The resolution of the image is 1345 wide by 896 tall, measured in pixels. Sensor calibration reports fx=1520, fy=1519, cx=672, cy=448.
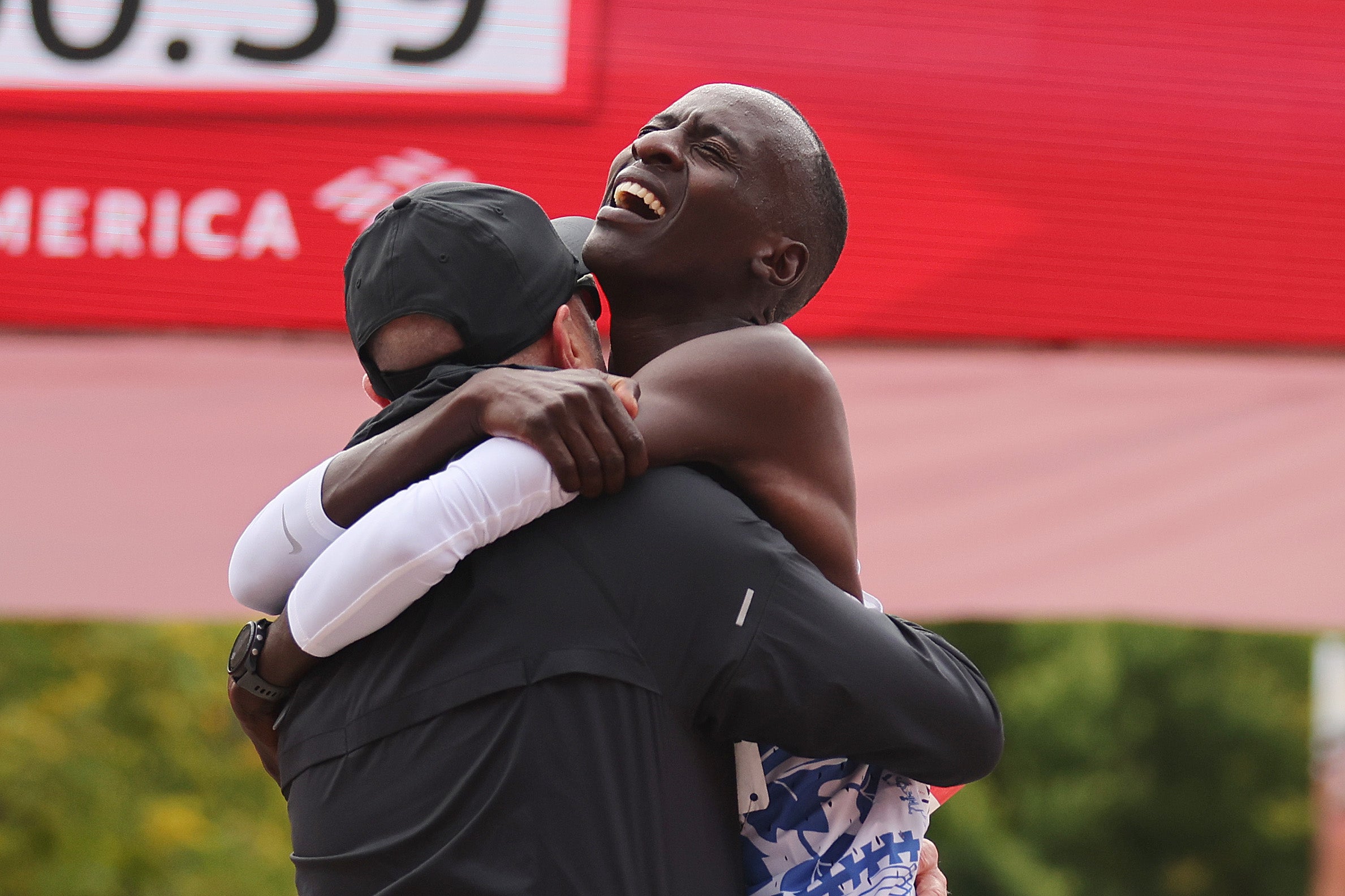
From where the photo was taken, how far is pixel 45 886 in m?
6.28

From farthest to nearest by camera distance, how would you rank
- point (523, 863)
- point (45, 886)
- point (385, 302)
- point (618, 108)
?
point (45, 886)
point (618, 108)
point (385, 302)
point (523, 863)

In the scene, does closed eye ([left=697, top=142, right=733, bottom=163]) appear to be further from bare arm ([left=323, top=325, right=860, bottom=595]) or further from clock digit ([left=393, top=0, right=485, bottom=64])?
clock digit ([left=393, top=0, right=485, bottom=64])

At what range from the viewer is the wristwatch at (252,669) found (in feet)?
4.49

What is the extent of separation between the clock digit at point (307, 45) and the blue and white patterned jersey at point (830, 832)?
156 cm

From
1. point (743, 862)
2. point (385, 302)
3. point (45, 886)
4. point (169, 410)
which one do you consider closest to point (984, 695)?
point (743, 862)

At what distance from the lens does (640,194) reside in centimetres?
151

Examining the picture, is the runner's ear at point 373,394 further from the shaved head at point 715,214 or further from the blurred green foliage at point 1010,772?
the blurred green foliage at point 1010,772

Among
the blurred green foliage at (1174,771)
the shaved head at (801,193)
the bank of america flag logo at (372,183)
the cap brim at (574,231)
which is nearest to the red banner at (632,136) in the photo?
the bank of america flag logo at (372,183)

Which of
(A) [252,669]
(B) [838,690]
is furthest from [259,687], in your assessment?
(B) [838,690]

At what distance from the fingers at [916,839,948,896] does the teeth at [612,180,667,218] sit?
685 mm

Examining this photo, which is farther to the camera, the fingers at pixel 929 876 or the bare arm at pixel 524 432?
the fingers at pixel 929 876

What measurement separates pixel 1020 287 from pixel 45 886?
211 inches

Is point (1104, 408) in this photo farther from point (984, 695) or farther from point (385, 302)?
point (385, 302)

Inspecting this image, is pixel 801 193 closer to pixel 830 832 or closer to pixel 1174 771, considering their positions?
pixel 830 832
